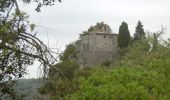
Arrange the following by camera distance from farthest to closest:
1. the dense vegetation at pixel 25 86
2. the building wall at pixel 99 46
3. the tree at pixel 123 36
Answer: the tree at pixel 123 36 → the building wall at pixel 99 46 → the dense vegetation at pixel 25 86

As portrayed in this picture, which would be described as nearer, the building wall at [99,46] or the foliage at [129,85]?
the foliage at [129,85]

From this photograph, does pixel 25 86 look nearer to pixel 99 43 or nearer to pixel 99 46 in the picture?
pixel 99 46

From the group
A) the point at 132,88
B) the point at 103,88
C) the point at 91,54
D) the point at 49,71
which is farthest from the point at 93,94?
the point at 91,54

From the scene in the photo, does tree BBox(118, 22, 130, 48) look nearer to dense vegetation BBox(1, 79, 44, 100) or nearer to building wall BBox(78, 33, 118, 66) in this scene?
building wall BBox(78, 33, 118, 66)

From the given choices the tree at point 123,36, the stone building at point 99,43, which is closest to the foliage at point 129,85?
the stone building at point 99,43

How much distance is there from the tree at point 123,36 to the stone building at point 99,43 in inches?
95.9

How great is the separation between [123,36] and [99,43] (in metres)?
5.42

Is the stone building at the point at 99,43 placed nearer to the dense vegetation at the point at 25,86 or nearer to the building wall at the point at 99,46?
the building wall at the point at 99,46

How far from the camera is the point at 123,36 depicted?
266 ft

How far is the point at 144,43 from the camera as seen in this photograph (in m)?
46.1

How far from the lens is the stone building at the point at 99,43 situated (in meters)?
80.0

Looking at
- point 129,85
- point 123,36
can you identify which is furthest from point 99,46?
point 129,85

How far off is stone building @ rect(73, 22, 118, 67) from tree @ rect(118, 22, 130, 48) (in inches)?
95.9

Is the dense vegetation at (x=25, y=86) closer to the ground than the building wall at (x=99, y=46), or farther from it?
closer to the ground
